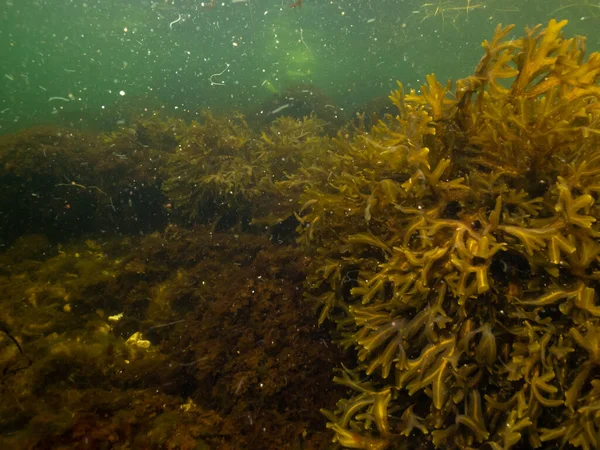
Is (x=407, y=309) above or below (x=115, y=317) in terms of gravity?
above

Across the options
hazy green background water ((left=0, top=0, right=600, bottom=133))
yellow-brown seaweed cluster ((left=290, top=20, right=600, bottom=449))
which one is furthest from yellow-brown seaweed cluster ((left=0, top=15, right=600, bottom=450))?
hazy green background water ((left=0, top=0, right=600, bottom=133))

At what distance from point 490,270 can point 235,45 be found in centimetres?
7662

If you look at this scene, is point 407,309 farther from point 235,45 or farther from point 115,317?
point 235,45

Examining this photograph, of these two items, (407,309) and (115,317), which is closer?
(407,309)

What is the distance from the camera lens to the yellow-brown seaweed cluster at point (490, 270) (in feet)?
6.70

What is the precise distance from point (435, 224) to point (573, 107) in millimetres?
1261

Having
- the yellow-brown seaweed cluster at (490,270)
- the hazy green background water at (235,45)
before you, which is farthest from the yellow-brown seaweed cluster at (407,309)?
the hazy green background water at (235,45)

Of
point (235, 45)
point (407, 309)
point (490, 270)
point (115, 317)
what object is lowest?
point (115, 317)

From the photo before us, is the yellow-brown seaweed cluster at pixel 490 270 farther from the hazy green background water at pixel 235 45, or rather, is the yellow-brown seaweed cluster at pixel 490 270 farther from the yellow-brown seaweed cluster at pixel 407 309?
the hazy green background water at pixel 235 45

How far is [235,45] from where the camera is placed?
220 ft

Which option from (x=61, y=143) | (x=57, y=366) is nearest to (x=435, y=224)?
(x=57, y=366)

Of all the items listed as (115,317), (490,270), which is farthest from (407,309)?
(115,317)

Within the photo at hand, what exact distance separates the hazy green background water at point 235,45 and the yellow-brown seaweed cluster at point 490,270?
14.0 m

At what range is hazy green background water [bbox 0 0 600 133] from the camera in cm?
2378
